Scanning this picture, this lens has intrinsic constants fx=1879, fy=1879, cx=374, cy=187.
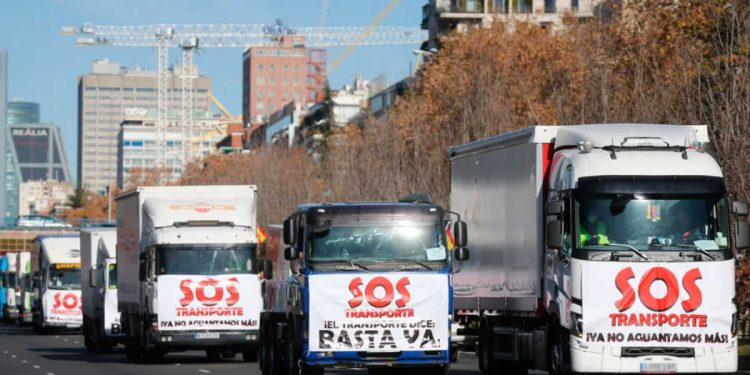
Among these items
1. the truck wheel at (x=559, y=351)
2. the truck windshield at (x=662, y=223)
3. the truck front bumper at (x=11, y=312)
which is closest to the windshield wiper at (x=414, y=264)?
the truck wheel at (x=559, y=351)

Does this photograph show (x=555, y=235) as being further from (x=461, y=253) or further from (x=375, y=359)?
(x=375, y=359)

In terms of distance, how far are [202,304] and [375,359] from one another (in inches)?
474

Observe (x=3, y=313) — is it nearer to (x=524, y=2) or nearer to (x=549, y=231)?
(x=524, y=2)

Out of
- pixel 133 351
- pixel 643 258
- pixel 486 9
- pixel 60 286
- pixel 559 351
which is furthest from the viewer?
pixel 486 9

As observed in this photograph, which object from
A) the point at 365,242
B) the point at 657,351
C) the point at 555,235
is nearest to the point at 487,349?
the point at 365,242

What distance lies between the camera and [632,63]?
52.5 meters

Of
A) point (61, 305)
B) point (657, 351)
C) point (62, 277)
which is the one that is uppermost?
point (62, 277)

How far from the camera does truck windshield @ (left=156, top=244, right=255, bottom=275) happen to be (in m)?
35.0

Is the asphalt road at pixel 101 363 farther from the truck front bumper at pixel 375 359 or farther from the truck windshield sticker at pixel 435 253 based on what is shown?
the truck windshield sticker at pixel 435 253

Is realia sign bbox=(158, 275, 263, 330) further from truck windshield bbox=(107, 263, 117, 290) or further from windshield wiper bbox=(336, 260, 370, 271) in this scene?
windshield wiper bbox=(336, 260, 370, 271)

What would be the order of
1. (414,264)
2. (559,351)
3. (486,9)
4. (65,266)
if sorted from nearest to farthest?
(559,351), (414,264), (65,266), (486,9)

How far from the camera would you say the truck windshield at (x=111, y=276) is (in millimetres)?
45219

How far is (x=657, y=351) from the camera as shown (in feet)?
69.8

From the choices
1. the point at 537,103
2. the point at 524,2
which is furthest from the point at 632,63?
the point at 524,2
